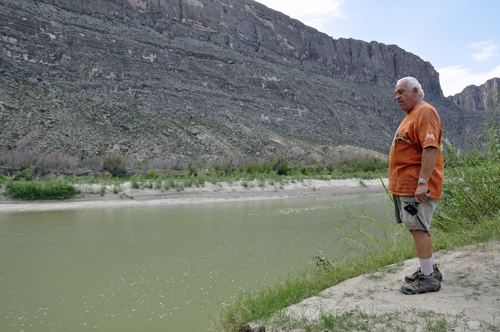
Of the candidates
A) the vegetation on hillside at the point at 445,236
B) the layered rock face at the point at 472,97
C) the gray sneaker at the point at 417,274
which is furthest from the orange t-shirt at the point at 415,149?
the layered rock face at the point at 472,97

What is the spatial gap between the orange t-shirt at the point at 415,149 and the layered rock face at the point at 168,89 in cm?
3584

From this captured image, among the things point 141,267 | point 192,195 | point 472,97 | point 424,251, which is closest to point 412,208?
point 424,251

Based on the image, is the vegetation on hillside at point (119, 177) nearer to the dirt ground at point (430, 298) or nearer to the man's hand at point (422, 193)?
the dirt ground at point (430, 298)

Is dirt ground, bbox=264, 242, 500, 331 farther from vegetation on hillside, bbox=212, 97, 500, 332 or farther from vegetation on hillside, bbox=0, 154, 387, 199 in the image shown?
vegetation on hillside, bbox=0, 154, 387, 199

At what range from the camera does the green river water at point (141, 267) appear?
394cm

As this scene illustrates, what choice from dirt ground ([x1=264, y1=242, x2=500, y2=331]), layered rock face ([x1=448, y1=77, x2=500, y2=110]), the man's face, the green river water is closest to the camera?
dirt ground ([x1=264, y1=242, x2=500, y2=331])

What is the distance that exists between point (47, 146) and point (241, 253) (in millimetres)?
33072

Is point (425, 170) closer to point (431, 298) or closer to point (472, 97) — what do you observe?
point (431, 298)

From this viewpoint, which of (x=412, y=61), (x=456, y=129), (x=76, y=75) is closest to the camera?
(x=76, y=75)

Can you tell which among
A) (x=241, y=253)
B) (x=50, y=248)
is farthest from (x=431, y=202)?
(x=50, y=248)

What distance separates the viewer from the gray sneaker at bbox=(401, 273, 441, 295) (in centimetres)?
244

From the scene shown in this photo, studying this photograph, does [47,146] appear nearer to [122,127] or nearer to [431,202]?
[122,127]

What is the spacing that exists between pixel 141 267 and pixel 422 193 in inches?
206

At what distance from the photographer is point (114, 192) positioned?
18891 mm
